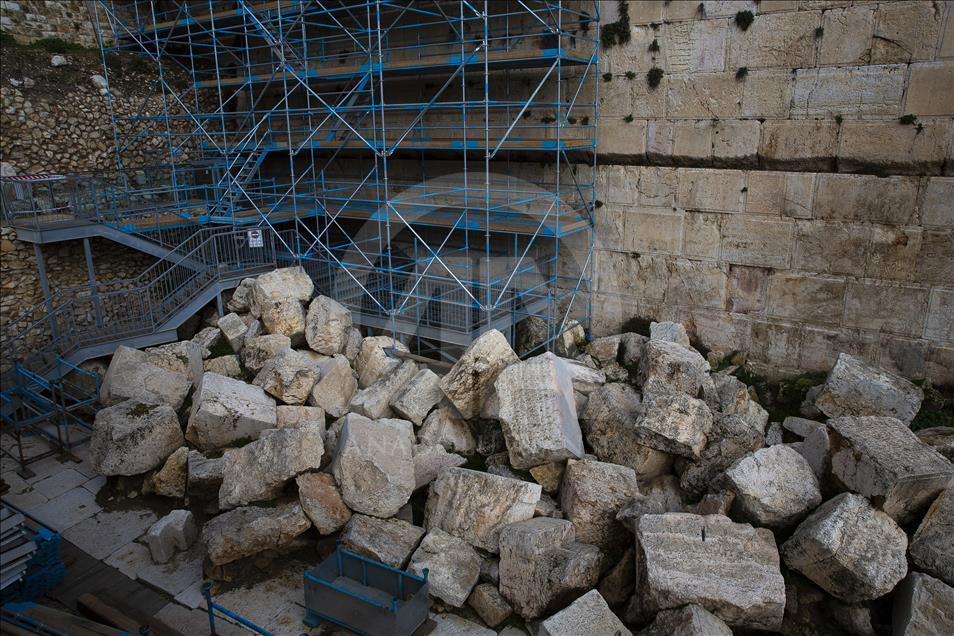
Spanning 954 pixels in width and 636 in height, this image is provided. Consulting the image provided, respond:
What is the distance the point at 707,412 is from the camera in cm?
744

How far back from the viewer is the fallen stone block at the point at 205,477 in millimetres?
7578

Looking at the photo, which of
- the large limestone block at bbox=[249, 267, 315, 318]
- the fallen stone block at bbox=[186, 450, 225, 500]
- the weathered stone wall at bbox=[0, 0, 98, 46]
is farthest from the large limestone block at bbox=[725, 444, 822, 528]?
the weathered stone wall at bbox=[0, 0, 98, 46]

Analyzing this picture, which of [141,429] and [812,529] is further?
[141,429]

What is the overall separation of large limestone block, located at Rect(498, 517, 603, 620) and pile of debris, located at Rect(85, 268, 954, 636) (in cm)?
2

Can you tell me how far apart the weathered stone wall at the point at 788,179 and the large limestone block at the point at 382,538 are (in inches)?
204

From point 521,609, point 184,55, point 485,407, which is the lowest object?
point 521,609

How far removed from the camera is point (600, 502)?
6.89 metres

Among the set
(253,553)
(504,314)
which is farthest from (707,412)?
(253,553)

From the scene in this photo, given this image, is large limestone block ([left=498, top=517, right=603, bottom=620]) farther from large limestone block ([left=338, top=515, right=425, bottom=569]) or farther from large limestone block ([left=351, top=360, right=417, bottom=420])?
large limestone block ([left=351, top=360, right=417, bottom=420])

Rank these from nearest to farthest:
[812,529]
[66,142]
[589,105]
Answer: [812,529]
[589,105]
[66,142]

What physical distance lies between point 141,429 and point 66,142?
695 cm

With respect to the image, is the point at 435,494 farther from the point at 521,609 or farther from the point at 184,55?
the point at 184,55

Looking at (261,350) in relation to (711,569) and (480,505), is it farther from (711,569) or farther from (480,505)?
(711,569)

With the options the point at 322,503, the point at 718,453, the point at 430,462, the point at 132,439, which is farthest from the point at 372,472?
the point at 718,453
